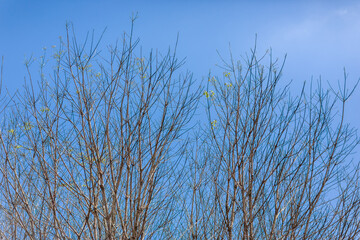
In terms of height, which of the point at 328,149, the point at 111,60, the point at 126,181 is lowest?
the point at 126,181

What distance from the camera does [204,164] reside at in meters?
4.55

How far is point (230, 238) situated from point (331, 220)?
3.29 ft

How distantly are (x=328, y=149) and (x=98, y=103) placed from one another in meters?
2.23

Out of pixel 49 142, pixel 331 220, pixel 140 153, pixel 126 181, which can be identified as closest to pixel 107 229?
pixel 126 181

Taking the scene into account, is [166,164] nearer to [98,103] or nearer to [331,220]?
[98,103]

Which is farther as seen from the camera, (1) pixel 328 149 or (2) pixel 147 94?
(1) pixel 328 149

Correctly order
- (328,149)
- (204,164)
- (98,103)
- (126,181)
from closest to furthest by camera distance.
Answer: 1. (126,181)
2. (98,103)
3. (328,149)
4. (204,164)

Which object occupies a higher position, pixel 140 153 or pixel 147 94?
pixel 147 94

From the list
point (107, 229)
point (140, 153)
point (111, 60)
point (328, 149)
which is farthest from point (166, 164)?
point (328, 149)

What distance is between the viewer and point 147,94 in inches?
137

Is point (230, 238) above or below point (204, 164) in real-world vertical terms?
below

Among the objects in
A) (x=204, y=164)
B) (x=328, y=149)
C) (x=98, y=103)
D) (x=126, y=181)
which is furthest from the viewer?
(x=204, y=164)

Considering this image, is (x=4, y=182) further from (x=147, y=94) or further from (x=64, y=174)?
(x=147, y=94)

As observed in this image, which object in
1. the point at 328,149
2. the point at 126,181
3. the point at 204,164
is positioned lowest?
the point at 126,181
